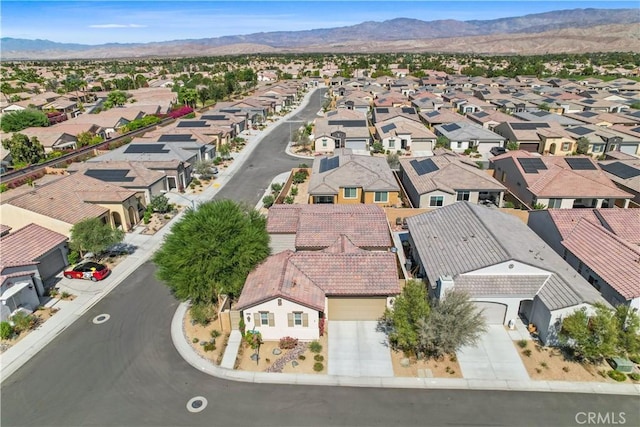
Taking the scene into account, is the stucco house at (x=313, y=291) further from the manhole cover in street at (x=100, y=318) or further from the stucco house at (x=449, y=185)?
the stucco house at (x=449, y=185)

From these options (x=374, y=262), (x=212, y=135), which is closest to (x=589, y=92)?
(x=212, y=135)

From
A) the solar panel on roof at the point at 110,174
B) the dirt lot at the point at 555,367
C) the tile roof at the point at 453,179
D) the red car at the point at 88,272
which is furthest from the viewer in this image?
the solar panel on roof at the point at 110,174

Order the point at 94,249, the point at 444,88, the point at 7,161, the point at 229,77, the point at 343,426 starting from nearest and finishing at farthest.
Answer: the point at 343,426
the point at 94,249
the point at 7,161
the point at 444,88
the point at 229,77

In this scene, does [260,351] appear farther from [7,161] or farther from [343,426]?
[7,161]

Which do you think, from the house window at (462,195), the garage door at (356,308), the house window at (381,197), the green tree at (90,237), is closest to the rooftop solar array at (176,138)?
the green tree at (90,237)

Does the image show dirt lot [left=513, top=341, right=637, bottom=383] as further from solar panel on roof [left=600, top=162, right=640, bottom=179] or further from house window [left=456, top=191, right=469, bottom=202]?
solar panel on roof [left=600, top=162, right=640, bottom=179]

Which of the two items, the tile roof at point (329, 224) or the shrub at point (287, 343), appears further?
the tile roof at point (329, 224)

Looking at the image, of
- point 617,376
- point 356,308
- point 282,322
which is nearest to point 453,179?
point 356,308
